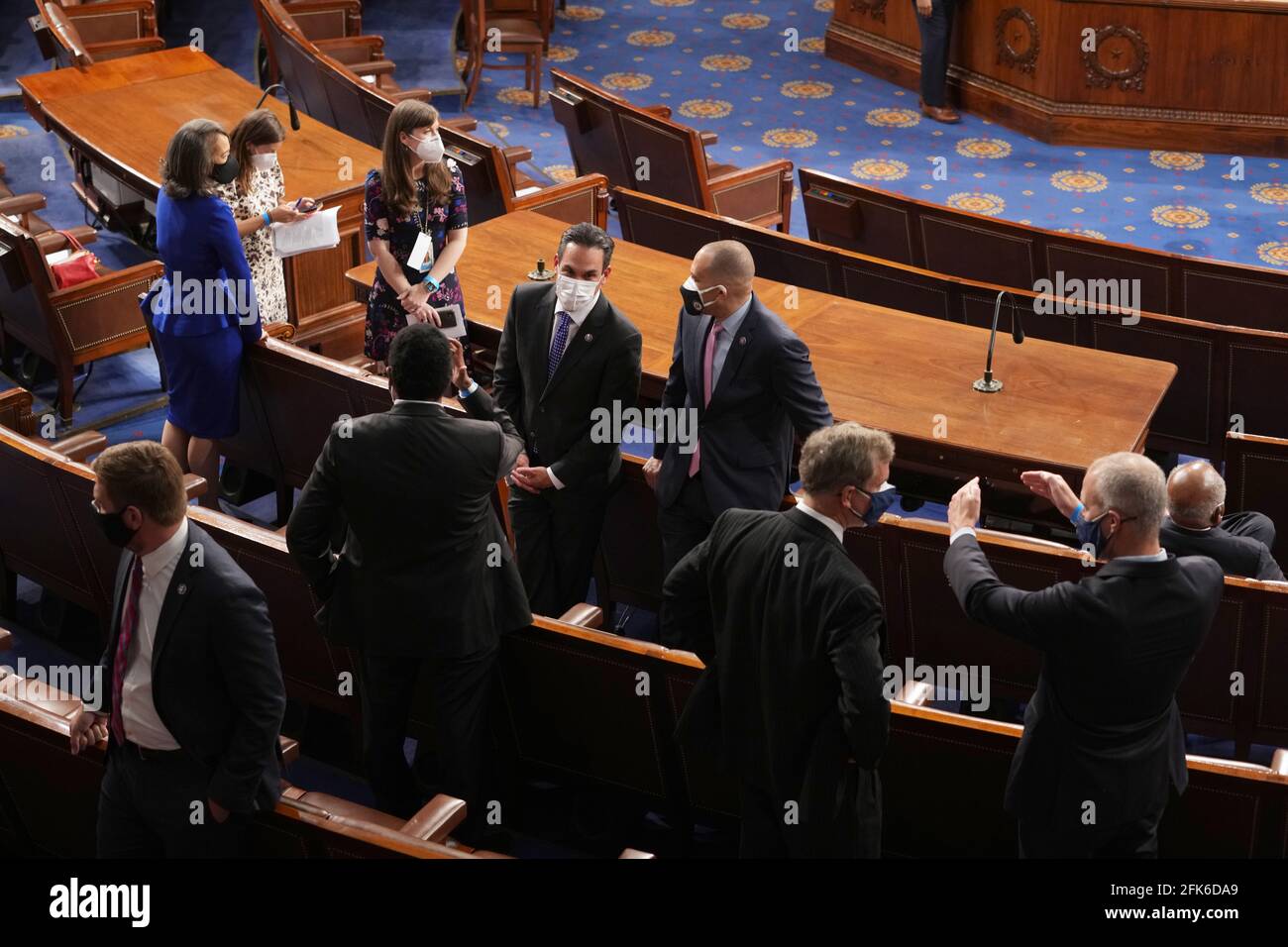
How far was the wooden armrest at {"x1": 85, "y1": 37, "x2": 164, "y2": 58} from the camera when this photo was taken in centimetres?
752

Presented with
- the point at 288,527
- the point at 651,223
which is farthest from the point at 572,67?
the point at 288,527

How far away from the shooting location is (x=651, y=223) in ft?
19.1

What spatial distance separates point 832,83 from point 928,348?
476cm

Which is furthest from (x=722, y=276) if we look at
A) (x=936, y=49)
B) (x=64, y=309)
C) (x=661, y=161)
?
(x=936, y=49)

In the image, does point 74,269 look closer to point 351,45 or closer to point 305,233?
point 305,233

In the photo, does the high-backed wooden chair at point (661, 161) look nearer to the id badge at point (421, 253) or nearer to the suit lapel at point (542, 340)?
the id badge at point (421, 253)

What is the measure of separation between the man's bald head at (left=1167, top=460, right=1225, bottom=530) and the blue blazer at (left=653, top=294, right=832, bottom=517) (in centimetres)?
82

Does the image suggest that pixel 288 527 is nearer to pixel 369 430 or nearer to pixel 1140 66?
pixel 369 430

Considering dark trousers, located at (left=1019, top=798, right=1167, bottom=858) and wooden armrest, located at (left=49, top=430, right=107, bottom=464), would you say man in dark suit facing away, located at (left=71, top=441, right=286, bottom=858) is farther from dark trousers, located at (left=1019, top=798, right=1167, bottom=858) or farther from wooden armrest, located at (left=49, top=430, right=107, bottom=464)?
wooden armrest, located at (left=49, top=430, right=107, bottom=464)

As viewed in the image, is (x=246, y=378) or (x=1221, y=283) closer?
(x=246, y=378)

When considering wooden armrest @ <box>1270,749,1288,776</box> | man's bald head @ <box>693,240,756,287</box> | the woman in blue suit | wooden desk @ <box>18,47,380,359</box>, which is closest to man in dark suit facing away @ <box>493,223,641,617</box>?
man's bald head @ <box>693,240,756,287</box>

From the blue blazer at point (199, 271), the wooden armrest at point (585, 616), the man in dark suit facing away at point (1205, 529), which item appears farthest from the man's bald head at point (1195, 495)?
the blue blazer at point (199, 271)

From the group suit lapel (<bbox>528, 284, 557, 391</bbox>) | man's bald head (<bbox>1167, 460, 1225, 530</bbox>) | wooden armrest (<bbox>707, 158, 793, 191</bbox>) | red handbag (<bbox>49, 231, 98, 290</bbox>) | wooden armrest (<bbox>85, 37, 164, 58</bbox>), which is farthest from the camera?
wooden armrest (<bbox>85, 37, 164, 58</bbox>)
